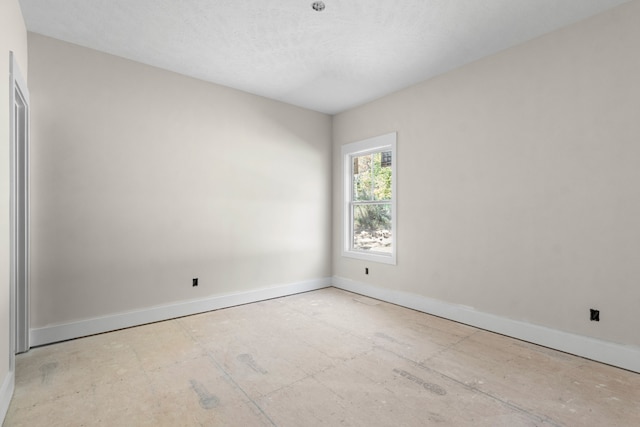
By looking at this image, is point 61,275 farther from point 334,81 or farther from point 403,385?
point 334,81

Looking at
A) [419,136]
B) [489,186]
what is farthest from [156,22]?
[489,186]

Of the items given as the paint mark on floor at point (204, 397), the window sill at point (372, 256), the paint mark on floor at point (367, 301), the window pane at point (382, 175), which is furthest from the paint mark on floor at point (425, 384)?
the window pane at point (382, 175)

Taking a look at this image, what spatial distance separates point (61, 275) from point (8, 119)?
1571 millimetres

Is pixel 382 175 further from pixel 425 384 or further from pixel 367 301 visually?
pixel 425 384

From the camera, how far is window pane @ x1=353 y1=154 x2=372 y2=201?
15.5 feet

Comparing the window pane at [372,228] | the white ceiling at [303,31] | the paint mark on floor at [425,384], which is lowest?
the paint mark on floor at [425,384]

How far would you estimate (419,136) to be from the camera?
389cm

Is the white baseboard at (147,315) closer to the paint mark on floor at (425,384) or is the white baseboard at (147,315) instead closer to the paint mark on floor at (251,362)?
the paint mark on floor at (251,362)

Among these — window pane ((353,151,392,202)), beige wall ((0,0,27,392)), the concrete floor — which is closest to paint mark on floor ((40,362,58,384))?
the concrete floor

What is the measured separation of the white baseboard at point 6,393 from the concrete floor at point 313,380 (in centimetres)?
5

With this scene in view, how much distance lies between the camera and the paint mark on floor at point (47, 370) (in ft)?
7.41

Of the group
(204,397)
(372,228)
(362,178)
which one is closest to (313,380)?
(204,397)

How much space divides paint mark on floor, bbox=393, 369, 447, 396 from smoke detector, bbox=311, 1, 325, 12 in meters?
2.87

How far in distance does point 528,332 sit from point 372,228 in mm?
2295
